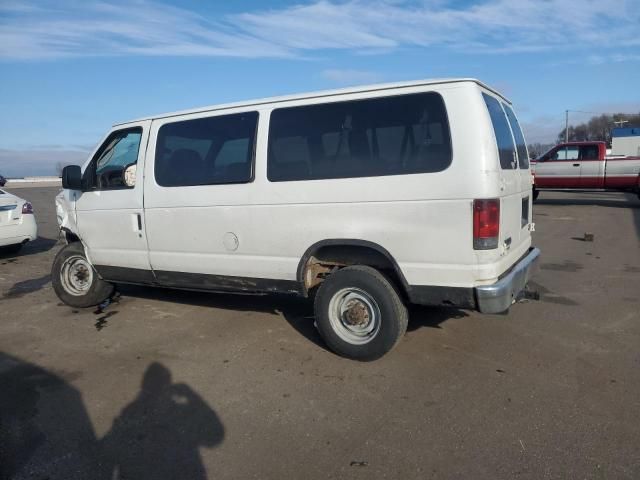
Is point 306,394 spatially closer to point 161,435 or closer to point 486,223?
point 161,435

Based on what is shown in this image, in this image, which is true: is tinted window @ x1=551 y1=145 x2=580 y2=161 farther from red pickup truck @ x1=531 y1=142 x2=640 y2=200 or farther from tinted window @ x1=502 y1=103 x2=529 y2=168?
tinted window @ x1=502 y1=103 x2=529 y2=168

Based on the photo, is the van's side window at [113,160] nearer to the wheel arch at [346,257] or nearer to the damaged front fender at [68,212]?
the damaged front fender at [68,212]

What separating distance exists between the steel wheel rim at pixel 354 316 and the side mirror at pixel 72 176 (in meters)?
3.21

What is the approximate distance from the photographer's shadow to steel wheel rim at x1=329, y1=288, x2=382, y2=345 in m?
1.30

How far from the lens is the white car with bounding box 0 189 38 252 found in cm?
877

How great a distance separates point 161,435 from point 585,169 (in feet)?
57.6

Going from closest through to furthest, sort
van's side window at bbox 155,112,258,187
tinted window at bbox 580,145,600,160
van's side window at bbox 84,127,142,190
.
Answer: van's side window at bbox 155,112,258,187 < van's side window at bbox 84,127,142,190 < tinted window at bbox 580,145,600,160

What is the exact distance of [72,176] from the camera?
5.44 metres

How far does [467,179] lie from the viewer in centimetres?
359

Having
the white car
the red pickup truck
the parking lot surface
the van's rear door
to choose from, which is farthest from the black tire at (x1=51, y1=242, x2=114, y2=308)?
the red pickup truck

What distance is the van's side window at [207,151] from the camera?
457 cm

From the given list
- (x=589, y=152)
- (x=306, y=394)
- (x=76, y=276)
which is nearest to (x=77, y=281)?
(x=76, y=276)

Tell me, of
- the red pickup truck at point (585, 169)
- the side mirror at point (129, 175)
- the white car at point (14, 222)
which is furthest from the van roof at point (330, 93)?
the red pickup truck at point (585, 169)

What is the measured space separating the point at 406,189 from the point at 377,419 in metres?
1.65
